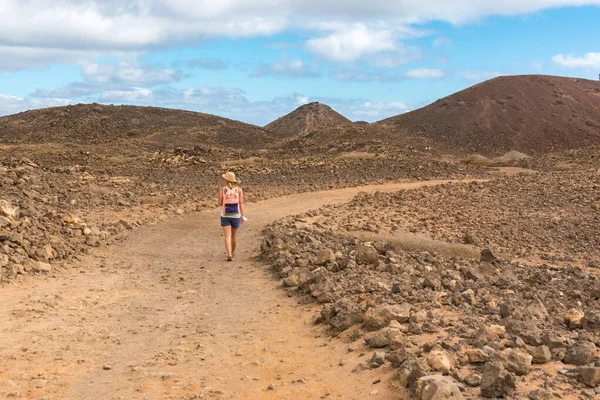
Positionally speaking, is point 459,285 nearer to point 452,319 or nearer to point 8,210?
point 452,319

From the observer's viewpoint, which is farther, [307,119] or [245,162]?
[307,119]

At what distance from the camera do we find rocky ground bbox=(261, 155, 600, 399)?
446cm

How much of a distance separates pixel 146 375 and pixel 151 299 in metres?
2.76

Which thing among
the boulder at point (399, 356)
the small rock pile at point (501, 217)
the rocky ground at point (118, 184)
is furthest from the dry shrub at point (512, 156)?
the boulder at point (399, 356)

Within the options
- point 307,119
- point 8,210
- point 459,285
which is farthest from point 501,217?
point 307,119

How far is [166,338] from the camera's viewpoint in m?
6.48

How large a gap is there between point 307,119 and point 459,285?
49515mm

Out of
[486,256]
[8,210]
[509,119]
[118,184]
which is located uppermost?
[509,119]

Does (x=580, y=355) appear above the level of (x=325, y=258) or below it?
below

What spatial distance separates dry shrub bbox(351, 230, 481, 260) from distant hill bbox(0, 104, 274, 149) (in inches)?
1067

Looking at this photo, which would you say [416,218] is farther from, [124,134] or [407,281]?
A: [124,134]

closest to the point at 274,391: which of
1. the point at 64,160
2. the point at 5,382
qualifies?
the point at 5,382

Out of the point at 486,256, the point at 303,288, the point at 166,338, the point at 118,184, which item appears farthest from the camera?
the point at 118,184

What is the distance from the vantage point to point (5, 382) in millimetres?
5270
